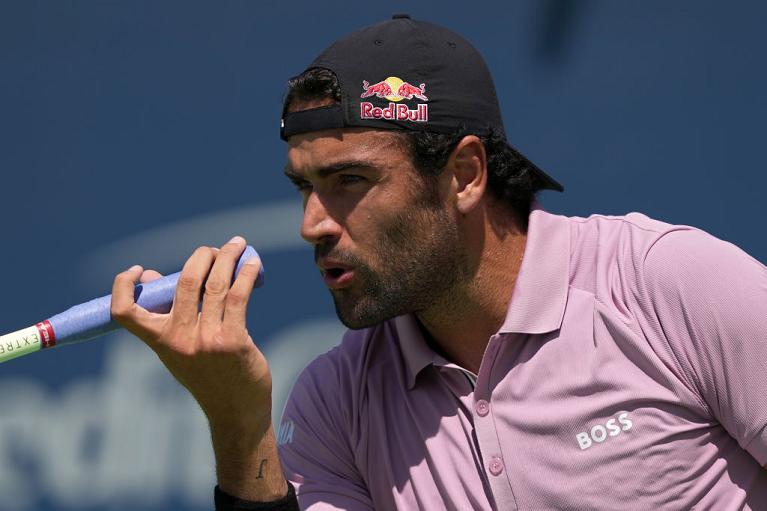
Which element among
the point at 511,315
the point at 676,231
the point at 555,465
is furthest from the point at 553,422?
the point at 676,231

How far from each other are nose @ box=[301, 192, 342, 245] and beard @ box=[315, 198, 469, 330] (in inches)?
1.1

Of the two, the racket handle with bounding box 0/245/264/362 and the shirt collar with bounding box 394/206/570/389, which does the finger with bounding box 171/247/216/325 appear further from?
the shirt collar with bounding box 394/206/570/389

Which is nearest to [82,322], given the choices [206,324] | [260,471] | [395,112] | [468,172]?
[206,324]

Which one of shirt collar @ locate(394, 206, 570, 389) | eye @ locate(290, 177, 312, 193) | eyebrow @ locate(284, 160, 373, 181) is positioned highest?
eyebrow @ locate(284, 160, 373, 181)

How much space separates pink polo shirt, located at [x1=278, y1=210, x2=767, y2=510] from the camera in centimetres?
202

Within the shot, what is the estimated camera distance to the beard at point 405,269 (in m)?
2.21

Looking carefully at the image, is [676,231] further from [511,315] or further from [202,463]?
[202,463]

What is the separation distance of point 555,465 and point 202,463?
1.67 metres

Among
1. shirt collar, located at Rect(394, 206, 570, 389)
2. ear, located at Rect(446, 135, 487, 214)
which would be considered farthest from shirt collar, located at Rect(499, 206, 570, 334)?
ear, located at Rect(446, 135, 487, 214)

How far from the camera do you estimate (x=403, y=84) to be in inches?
89.3

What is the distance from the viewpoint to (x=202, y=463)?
356 cm

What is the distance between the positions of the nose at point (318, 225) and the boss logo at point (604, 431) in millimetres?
559

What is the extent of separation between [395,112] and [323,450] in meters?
0.65

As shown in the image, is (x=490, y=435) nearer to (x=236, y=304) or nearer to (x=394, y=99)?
(x=236, y=304)
